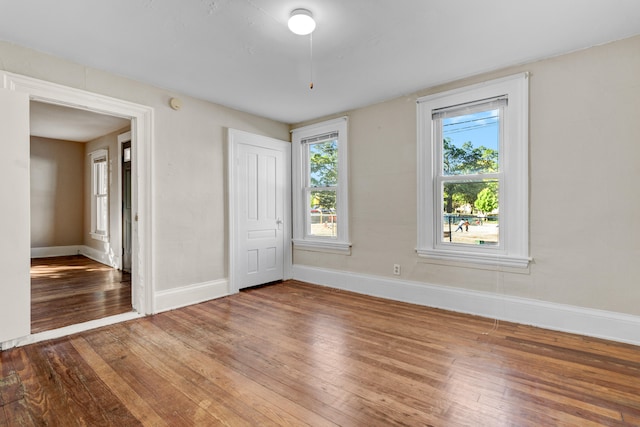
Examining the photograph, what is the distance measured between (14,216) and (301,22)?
272cm

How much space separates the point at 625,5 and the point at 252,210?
162 inches

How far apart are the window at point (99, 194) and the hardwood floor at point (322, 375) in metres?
4.26

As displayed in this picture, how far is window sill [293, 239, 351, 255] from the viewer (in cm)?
443

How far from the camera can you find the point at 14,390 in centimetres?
198

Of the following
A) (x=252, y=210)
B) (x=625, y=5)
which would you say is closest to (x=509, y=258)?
(x=625, y=5)

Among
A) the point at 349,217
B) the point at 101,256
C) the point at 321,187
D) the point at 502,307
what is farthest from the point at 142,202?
the point at 101,256

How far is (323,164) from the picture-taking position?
15.6 ft

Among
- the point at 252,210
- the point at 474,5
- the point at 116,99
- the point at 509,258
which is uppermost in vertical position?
the point at 474,5

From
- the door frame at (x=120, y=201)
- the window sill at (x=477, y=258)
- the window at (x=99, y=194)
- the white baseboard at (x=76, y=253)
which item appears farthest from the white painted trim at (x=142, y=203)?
the window at (x=99, y=194)

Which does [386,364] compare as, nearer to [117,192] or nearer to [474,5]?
[474,5]

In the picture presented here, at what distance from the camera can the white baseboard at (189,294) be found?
→ 138 inches

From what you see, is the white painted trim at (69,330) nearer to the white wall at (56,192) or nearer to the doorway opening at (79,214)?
the doorway opening at (79,214)

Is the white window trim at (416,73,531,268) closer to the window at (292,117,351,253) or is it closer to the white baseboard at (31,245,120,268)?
the window at (292,117,351,253)

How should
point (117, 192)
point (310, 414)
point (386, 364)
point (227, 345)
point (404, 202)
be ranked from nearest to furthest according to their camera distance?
1. point (310, 414)
2. point (386, 364)
3. point (227, 345)
4. point (404, 202)
5. point (117, 192)
